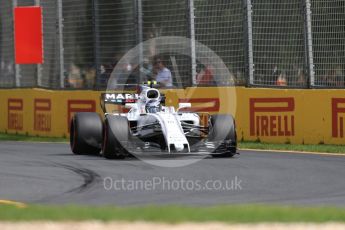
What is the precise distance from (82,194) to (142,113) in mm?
5175

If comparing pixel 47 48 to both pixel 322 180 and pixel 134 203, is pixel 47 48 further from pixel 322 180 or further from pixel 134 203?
pixel 134 203

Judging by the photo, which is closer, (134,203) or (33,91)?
(134,203)

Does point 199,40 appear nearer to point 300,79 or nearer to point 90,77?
point 300,79

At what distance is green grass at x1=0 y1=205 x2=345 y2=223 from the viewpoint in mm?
7969

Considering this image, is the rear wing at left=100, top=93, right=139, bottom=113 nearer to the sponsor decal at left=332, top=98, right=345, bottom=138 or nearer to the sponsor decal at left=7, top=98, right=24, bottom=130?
the sponsor decal at left=332, top=98, right=345, bottom=138

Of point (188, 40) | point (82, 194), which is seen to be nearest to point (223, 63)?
point (188, 40)

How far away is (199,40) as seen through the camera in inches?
808

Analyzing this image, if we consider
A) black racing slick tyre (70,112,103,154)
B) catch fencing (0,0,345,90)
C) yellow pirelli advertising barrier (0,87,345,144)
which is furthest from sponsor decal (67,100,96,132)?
black racing slick tyre (70,112,103,154)

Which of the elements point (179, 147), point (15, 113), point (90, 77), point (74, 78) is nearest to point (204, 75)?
point (90, 77)

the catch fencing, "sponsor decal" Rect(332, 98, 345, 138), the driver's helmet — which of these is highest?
the catch fencing

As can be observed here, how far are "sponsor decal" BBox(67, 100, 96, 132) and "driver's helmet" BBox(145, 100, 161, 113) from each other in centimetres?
539

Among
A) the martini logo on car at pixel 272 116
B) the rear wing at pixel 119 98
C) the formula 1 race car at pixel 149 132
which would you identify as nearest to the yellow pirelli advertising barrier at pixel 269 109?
the martini logo on car at pixel 272 116

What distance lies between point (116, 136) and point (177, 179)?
2652mm

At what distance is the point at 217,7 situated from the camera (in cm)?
2000
